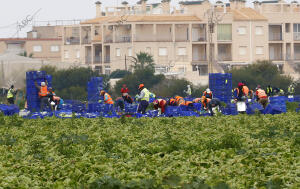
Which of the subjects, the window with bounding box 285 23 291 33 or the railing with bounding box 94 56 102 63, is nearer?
the window with bounding box 285 23 291 33

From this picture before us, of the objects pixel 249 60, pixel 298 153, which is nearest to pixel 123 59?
pixel 249 60

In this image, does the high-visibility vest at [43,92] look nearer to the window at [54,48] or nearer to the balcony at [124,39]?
the balcony at [124,39]

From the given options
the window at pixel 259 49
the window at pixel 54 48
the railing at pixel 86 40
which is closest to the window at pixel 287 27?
the window at pixel 259 49

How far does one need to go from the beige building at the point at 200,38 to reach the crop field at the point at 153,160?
8782 centimetres

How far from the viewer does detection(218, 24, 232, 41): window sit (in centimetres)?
11056

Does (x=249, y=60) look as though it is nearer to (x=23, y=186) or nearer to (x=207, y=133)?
(x=207, y=133)

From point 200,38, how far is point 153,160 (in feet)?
325

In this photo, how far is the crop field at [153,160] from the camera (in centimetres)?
984

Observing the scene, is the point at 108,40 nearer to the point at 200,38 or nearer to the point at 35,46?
the point at 200,38

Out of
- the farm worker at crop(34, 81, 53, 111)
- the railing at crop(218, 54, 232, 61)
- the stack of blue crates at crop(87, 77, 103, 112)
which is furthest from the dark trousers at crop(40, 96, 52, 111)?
the railing at crop(218, 54, 232, 61)

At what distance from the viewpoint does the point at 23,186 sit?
9820mm

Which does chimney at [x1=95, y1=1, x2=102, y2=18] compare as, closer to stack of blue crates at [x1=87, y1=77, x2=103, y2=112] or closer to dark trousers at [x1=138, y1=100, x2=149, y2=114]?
stack of blue crates at [x1=87, y1=77, x2=103, y2=112]

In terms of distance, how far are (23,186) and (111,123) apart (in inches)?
584

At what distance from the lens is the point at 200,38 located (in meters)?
111
